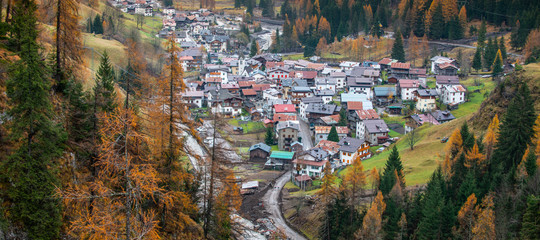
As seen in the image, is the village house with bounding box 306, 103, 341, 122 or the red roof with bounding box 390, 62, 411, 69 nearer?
the village house with bounding box 306, 103, 341, 122

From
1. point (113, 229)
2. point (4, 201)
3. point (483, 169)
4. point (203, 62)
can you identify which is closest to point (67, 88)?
point (4, 201)

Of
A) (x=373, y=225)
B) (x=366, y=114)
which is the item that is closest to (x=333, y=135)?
(x=366, y=114)

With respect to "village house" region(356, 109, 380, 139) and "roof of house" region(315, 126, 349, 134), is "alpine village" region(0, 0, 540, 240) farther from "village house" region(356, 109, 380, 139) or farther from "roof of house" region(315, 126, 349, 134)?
"village house" region(356, 109, 380, 139)

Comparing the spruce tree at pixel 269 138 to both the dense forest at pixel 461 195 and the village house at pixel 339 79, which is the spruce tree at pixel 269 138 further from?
the village house at pixel 339 79

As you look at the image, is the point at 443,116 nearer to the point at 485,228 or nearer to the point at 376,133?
the point at 376,133

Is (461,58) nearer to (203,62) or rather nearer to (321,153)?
(321,153)

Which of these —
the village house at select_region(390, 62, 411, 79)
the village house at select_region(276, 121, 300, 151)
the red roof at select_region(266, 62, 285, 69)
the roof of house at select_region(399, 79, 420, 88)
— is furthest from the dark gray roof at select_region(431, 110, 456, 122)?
the red roof at select_region(266, 62, 285, 69)
